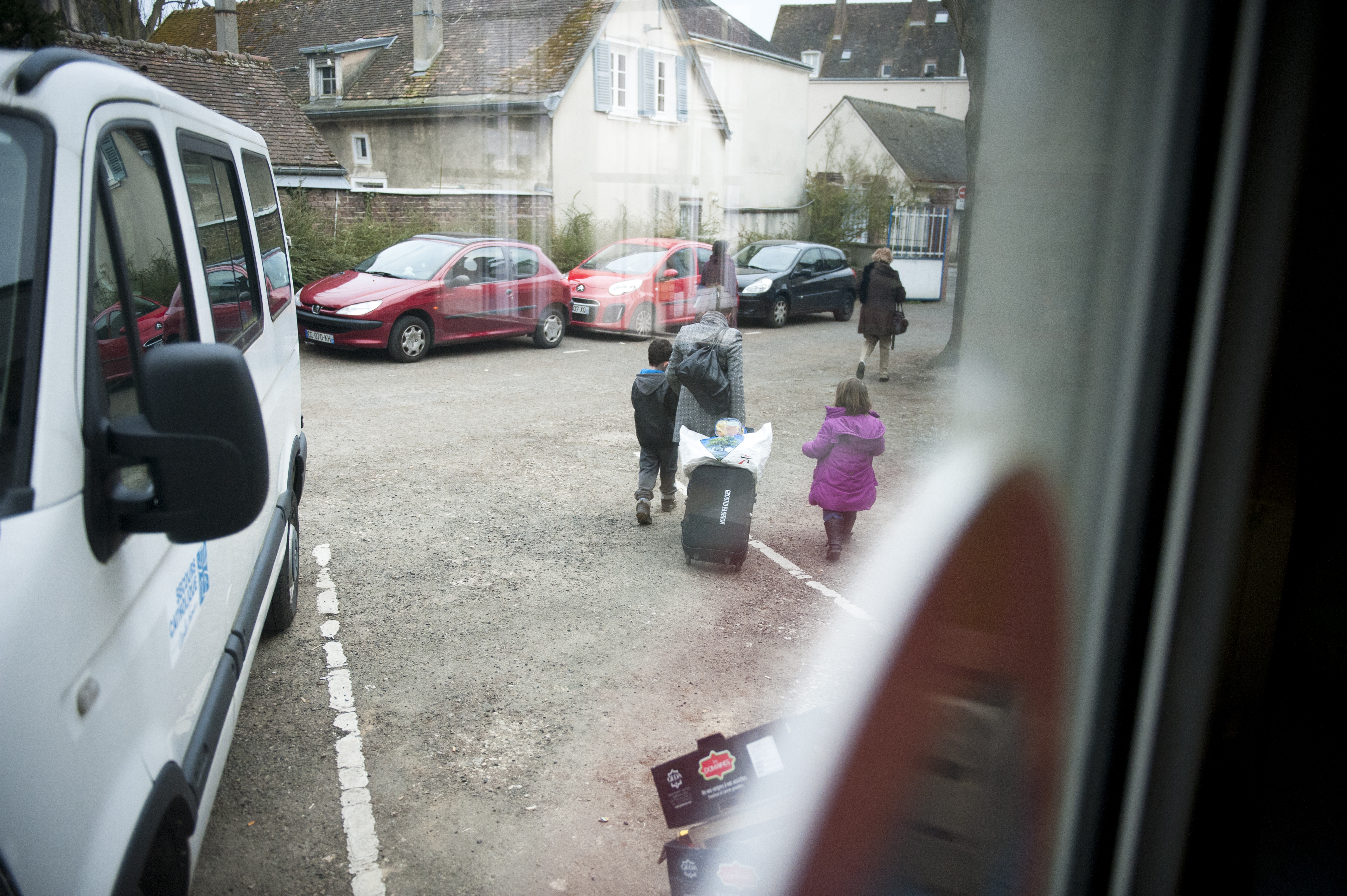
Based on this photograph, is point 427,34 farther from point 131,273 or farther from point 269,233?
point 131,273

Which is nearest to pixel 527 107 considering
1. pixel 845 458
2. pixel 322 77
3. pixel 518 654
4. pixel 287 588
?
pixel 322 77

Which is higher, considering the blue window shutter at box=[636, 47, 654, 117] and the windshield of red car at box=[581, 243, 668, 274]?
the blue window shutter at box=[636, 47, 654, 117]

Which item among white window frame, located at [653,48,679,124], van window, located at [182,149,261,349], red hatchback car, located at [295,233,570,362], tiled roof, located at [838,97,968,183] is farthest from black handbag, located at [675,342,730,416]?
white window frame, located at [653,48,679,124]

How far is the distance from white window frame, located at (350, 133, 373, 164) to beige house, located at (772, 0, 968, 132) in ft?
72.0

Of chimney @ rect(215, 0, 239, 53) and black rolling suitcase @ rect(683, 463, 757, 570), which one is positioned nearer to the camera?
black rolling suitcase @ rect(683, 463, 757, 570)

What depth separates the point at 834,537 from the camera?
5.52 meters

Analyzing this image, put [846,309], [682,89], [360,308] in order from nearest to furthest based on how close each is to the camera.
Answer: [360,308], [682,89], [846,309]

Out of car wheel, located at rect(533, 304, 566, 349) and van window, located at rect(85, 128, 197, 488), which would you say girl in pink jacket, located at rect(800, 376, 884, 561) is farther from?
car wheel, located at rect(533, 304, 566, 349)

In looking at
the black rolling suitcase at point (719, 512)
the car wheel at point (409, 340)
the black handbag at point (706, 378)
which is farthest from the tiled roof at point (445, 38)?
the black rolling suitcase at point (719, 512)

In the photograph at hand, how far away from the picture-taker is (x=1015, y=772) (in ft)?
3.30

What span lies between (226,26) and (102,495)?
23.6 meters

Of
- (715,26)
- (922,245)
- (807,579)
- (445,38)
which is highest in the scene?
(445,38)

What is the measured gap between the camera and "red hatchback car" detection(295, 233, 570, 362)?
1118cm

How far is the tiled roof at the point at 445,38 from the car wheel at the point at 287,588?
13.2 m
